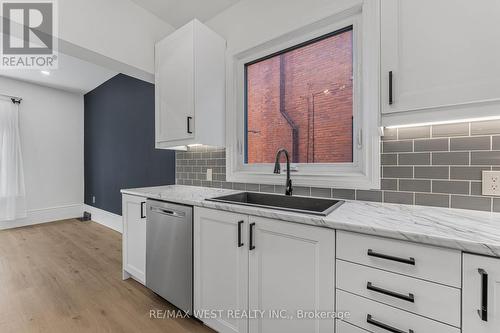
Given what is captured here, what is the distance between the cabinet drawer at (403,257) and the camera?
30.2 inches

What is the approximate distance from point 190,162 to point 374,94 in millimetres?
1899

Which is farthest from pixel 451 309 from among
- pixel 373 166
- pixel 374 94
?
pixel 374 94

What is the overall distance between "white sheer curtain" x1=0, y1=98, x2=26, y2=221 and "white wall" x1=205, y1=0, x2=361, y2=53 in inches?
161

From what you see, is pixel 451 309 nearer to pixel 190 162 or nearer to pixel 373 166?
pixel 373 166

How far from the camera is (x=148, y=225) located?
187 cm

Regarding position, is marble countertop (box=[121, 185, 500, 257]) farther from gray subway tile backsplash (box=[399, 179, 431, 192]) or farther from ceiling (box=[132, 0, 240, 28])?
ceiling (box=[132, 0, 240, 28])

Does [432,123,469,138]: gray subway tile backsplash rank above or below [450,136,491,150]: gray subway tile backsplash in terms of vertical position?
above

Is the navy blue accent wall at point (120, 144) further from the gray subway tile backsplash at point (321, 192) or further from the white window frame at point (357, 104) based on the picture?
the gray subway tile backsplash at point (321, 192)

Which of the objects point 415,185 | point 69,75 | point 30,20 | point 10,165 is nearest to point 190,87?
point 30,20

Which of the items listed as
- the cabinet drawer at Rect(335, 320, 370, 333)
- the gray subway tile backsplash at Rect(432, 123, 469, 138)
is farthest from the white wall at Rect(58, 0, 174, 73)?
the cabinet drawer at Rect(335, 320, 370, 333)

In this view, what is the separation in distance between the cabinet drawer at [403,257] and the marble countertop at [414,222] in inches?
1.3

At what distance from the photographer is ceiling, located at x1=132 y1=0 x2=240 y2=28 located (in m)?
2.10

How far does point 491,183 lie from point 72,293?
3151 millimetres

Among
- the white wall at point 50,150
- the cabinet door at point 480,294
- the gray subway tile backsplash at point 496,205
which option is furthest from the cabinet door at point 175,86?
Answer: the white wall at point 50,150
